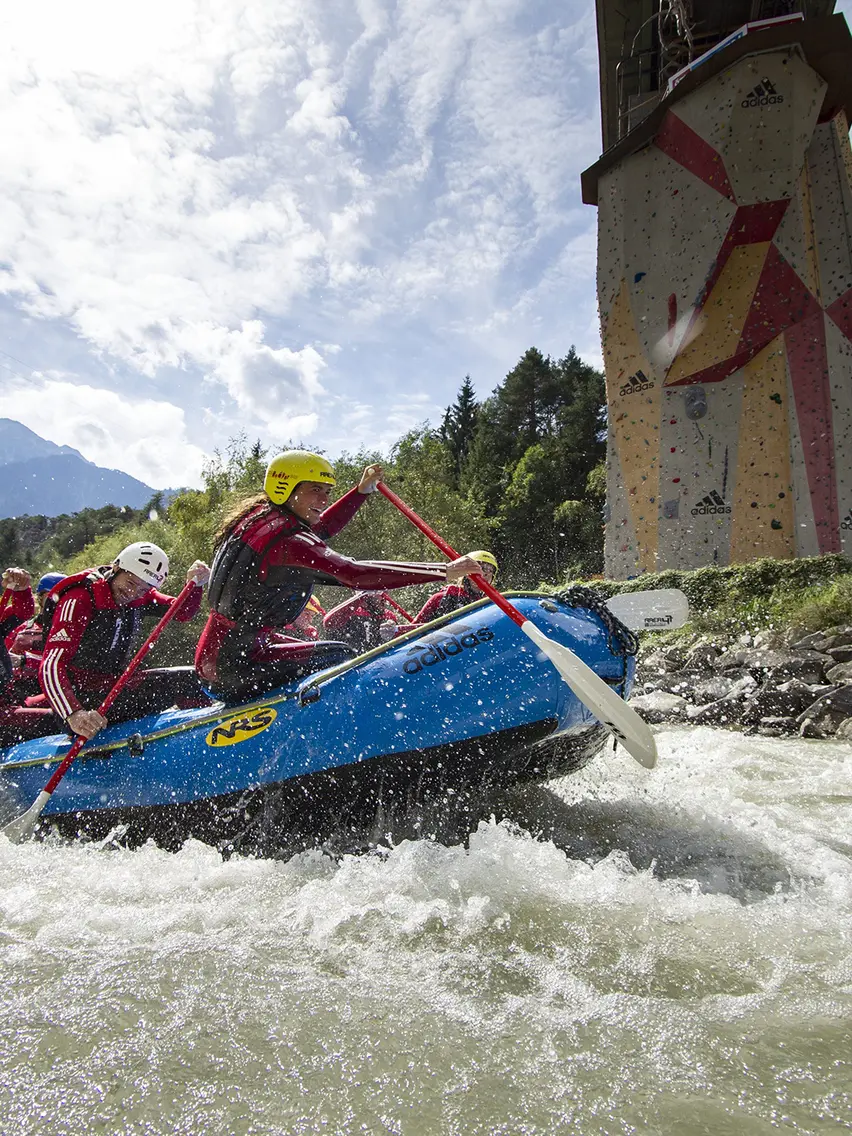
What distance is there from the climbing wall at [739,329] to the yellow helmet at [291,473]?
39.4 feet

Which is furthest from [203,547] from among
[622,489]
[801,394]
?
[801,394]

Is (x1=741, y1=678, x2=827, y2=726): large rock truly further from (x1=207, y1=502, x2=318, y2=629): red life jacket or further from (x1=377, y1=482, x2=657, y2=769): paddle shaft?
(x1=207, y1=502, x2=318, y2=629): red life jacket

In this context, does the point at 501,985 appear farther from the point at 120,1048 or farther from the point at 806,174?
the point at 806,174

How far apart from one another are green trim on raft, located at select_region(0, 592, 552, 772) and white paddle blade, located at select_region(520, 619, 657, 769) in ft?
1.82

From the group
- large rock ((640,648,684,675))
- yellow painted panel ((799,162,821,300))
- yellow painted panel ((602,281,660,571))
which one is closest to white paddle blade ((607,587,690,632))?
large rock ((640,648,684,675))

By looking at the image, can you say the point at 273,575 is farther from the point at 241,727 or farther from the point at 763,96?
the point at 763,96

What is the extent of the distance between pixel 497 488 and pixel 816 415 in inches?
1206

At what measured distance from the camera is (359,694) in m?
3.59

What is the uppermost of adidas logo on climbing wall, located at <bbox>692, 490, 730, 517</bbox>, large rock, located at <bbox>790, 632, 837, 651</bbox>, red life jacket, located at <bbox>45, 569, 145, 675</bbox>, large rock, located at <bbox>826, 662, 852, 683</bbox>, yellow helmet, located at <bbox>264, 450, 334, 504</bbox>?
adidas logo on climbing wall, located at <bbox>692, 490, 730, 517</bbox>

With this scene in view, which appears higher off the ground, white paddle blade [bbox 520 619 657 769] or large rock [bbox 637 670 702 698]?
white paddle blade [bbox 520 619 657 769]

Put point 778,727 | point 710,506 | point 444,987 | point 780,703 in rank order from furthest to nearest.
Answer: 1. point 710,506
2. point 780,703
3. point 778,727
4. point 444,987

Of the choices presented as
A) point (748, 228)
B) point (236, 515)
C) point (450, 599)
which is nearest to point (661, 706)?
point (450, 599)

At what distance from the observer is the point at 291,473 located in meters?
4.00

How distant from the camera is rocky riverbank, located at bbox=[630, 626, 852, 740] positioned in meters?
6.66
